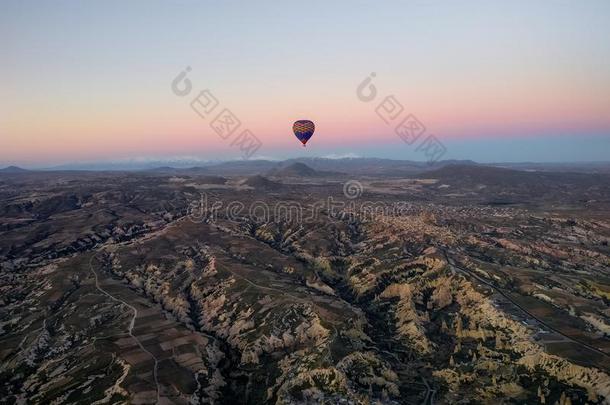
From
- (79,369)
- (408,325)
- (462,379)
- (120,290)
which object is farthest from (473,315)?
(120,290)

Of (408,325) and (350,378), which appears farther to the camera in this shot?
(408,325)

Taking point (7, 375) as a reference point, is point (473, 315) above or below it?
above

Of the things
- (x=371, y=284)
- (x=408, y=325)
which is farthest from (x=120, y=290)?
(x=408, y=325)

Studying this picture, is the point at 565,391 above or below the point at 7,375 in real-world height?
above

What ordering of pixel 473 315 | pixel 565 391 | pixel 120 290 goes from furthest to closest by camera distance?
Result: pixel 120 290 → pixel 473 315 → pixel 565 391

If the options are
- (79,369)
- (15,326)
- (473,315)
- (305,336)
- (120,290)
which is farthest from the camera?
(120,290)

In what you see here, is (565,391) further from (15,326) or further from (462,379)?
(15,326)

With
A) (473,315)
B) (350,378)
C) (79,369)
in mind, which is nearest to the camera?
(350,378)

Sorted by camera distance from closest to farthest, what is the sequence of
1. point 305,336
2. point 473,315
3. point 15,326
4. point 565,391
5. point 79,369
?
point 565,391
point 79,369
point 305,336
point 473,315
point 15,326

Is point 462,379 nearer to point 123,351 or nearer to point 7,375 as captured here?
point 123,351
